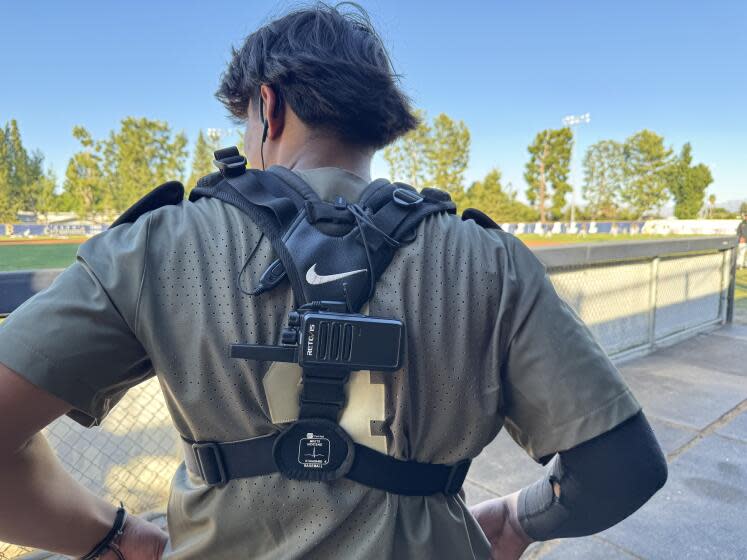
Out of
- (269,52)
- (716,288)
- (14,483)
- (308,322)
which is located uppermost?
(269,52)

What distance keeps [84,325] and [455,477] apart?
0.77 metres

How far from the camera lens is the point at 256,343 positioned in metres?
0.96

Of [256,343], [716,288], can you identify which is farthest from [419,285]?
[716,288]

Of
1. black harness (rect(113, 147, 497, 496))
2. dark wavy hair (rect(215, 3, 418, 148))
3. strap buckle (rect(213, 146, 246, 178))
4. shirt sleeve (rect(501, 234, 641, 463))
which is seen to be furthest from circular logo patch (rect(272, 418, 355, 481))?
dark wavy hair (rect(215, 3, 418, 148))

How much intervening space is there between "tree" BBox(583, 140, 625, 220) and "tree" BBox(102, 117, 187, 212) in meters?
56.0

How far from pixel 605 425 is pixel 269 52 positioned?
42.5 inches

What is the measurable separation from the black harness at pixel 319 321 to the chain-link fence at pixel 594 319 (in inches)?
92.8

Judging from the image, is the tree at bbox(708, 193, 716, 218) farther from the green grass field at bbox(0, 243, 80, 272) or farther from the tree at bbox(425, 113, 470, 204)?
the green grass field at bbox(0, 243, 80, 272)

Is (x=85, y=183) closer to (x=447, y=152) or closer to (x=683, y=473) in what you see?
(x=447, y=152)

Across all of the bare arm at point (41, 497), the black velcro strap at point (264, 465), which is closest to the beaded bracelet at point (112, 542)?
the bare arm at point (41, 497)

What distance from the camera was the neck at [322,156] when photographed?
1.17 m

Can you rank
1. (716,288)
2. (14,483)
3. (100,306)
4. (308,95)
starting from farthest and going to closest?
(716,288), (308,95), (14,483), (100,306)

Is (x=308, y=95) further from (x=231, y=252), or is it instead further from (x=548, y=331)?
(x=548, y=331)

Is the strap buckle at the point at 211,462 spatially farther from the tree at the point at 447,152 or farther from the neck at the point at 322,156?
the tree at the point at 447,152
